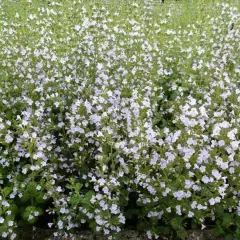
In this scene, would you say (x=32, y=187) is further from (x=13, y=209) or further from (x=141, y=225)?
(x=141, y=225)

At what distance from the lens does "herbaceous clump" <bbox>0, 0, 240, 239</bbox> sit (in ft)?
9.29

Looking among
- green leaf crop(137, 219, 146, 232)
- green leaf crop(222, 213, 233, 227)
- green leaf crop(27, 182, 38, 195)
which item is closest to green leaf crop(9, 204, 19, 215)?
green leaf crop(27, 182, 38, 195)

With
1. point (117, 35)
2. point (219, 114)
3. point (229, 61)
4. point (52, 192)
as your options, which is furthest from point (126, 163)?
point (229, 61)

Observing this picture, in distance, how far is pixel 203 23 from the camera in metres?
5.62

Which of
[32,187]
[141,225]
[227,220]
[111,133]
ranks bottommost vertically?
[141,225]

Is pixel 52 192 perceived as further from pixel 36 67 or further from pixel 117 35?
pixel 117 35

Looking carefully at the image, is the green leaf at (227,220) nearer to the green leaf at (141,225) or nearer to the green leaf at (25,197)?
the green leaf at (141,225)

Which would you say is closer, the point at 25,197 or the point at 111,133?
the point at 111,133

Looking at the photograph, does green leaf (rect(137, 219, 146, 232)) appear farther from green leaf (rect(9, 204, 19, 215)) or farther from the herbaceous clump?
green leaf (rect(9, 204, 19, 215))

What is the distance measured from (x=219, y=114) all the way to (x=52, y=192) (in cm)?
148

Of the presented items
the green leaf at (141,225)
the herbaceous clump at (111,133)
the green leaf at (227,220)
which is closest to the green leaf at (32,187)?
the herbaceous clump at (111,133)

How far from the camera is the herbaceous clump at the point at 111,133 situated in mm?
2832

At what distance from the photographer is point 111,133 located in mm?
2869

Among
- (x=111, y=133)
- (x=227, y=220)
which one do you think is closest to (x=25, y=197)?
(x=111, y=133)
